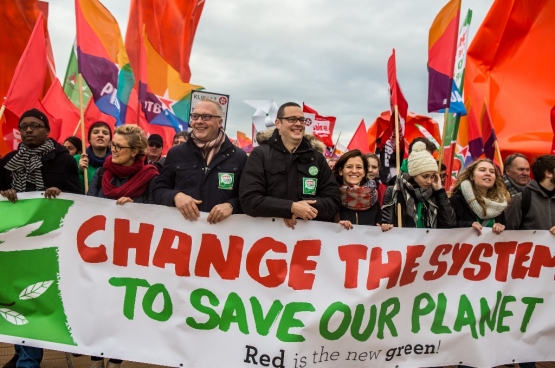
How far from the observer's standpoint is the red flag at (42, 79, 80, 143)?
8047 mm

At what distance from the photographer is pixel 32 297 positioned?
11.6 feet

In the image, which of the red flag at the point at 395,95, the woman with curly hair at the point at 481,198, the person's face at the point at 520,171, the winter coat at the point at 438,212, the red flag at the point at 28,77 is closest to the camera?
the winter coat at the point at 438,212

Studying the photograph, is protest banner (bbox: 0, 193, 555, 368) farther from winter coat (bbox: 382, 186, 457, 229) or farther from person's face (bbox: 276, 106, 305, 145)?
person's face (bbox: 276, 106, 305, 145)

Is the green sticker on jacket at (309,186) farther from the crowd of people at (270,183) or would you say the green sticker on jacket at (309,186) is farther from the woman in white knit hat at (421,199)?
the woman in white knit hat at (421,199)

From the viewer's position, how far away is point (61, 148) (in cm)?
406

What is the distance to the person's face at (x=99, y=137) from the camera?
4.91 m

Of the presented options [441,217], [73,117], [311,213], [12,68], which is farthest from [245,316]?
[12,68]

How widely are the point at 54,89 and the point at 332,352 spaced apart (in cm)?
638

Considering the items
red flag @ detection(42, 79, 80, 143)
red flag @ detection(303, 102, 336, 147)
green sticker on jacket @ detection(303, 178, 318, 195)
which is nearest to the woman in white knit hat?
green sticker on jacket @ detection(303, 178, 318, 195)

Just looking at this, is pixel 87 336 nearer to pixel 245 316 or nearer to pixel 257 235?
pixel 245 316

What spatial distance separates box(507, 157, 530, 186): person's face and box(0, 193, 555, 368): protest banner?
7.08ft

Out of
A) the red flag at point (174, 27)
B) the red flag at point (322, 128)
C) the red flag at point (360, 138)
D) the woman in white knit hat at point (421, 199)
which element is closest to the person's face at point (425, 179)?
the woman in white knit hat at point (421, 199)

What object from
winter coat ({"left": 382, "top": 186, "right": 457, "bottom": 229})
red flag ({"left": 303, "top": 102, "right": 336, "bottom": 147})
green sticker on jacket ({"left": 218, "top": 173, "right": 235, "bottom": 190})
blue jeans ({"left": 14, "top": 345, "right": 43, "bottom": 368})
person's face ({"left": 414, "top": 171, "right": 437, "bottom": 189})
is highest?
red flag ({"left": 303, "top": 102, "right": 336, "bottom": 147})

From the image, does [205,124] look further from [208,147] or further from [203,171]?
[203,171]
